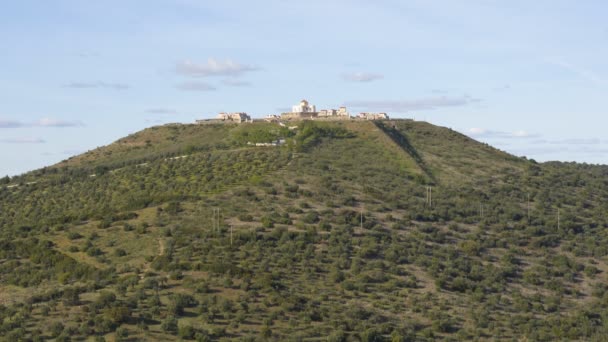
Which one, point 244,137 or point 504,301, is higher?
point 244,137

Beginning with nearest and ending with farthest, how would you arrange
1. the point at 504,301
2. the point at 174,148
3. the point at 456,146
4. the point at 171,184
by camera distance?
1. the point at 504,301
2. the point at 171,184
3. the point at 174,148
4. the point at 456,146

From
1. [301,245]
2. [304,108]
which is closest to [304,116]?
[304,108]

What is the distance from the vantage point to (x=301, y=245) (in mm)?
76125

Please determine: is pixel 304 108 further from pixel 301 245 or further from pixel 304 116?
pixel 301 245

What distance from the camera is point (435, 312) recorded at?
65812 mm

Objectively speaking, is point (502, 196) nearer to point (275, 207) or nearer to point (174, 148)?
point (275, 207)

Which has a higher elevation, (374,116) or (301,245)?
(374,116)

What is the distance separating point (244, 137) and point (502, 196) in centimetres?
3903

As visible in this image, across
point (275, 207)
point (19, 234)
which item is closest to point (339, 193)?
point (275, 207)

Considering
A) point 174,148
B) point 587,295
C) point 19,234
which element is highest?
Result: point 174,148

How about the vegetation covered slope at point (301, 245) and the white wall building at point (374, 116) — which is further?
the white wall building at point (374, 116)

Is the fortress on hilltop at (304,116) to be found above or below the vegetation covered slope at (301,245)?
above

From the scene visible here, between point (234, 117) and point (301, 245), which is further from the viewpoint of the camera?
point (234, 117)

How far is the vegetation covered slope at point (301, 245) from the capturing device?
59.8 meters
